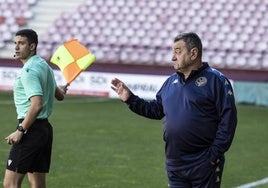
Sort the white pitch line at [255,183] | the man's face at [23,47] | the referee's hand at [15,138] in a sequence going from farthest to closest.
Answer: the white pitch line at [255,183]
the man's face at [23,47]
the referee's hand at [15,138]

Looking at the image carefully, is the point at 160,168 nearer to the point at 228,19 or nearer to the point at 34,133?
the point at 34,133

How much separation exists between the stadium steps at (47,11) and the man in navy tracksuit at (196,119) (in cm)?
2128

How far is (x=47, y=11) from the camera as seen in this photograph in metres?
27.0

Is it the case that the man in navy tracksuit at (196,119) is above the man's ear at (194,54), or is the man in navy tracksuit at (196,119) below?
below

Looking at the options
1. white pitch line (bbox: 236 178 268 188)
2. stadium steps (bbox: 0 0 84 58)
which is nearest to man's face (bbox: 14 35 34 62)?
white pitch line (bbox: 236 178 268 188)

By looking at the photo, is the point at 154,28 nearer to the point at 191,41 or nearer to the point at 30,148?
the point at 30,148

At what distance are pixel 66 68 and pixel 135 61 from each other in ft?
55.6

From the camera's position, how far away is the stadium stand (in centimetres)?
2420

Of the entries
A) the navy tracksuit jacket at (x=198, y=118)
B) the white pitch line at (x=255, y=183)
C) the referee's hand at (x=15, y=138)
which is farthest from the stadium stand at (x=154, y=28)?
the navy tracksuit jacket at (x=198, y=118)

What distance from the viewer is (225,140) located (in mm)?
5641

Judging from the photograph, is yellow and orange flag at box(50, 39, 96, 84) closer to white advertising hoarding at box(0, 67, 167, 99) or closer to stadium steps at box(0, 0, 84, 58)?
white advertising hoarding at box(0, 67, 167, 99)

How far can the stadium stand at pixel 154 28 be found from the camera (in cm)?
2420

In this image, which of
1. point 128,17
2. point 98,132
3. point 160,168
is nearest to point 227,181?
point 160,168

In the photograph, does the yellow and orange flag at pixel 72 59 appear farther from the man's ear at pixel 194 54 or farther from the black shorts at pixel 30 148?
the man's ear at pixel 194 54
